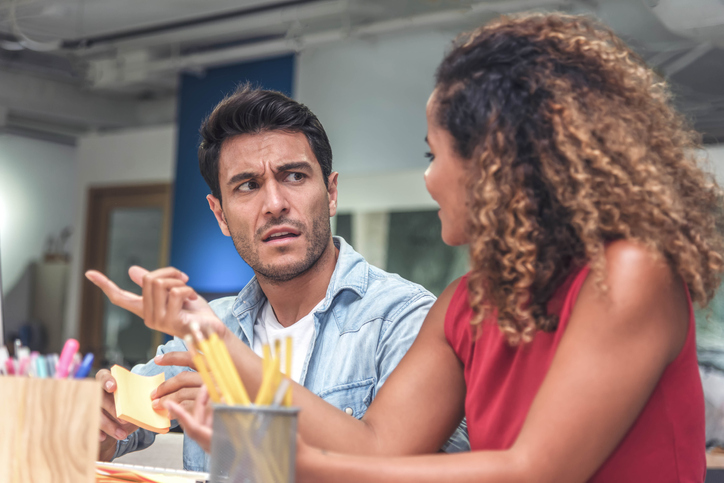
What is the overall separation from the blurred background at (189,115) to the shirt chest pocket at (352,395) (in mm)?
2170

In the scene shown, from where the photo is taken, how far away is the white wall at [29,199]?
7.67 metres

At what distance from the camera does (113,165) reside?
7.11 m

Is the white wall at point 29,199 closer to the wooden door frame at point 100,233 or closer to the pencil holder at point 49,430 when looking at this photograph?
the wooden door frame at point 100,233

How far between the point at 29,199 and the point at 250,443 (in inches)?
313

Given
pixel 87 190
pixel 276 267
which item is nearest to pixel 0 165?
pixel 87 190

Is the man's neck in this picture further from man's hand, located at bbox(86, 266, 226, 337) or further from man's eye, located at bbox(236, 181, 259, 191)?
man's hand, located at bbox(86, 266, 226, 337)

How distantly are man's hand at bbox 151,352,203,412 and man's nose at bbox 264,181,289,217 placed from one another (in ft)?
1.75

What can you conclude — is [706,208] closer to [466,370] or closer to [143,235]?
[466,370]

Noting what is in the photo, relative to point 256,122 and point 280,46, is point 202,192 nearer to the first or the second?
point 280,46

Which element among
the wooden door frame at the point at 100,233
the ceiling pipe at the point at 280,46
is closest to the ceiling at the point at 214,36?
the ceiling pipe at the point at 280,46

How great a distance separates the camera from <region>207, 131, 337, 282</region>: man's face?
164 cm

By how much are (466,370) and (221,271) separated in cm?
484

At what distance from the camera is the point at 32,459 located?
2.74ft

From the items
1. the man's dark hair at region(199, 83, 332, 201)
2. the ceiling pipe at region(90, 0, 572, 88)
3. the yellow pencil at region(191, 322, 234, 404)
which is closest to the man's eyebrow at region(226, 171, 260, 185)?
the man's dark hair at region(199, 83, 332, 201)
